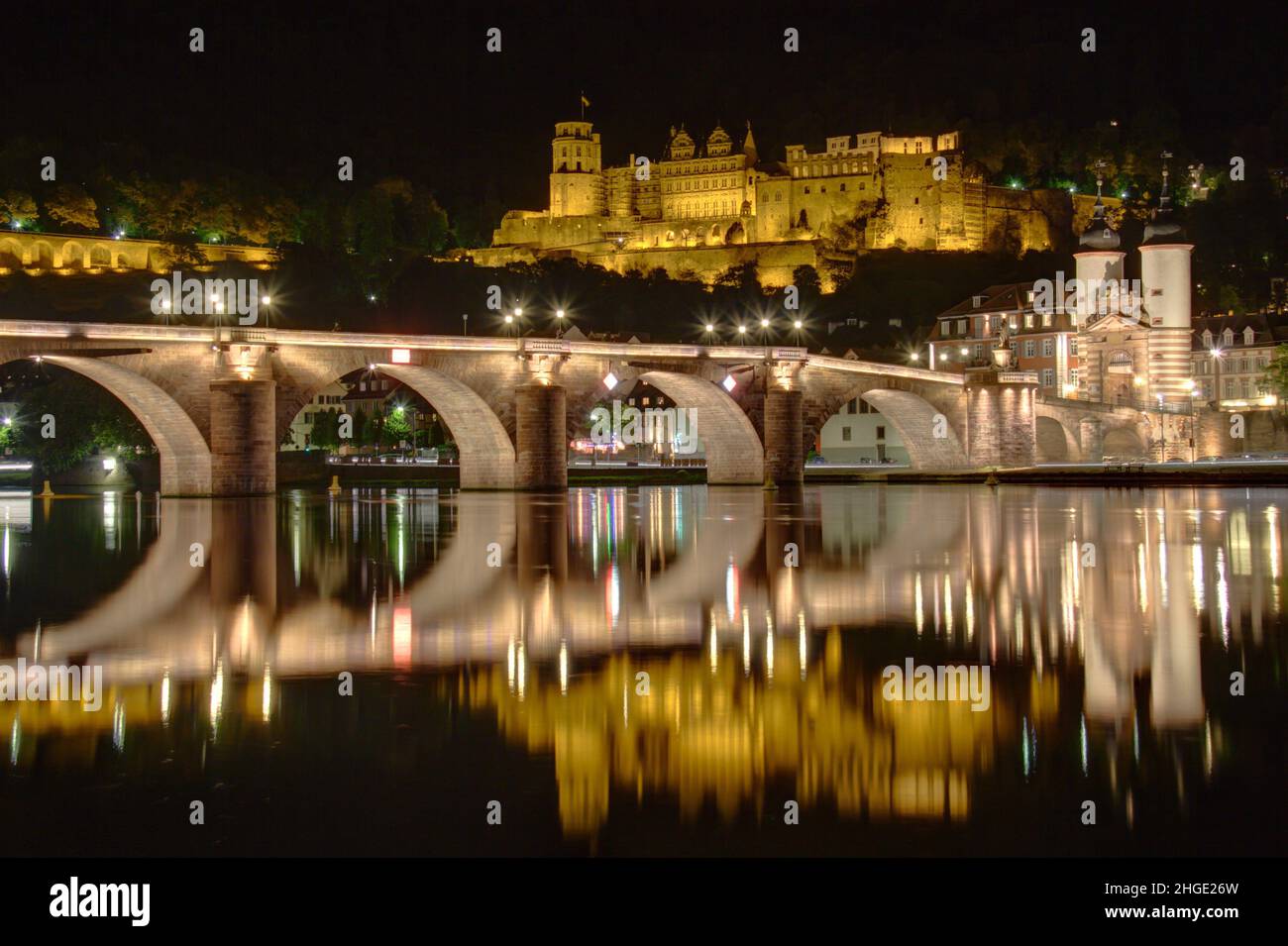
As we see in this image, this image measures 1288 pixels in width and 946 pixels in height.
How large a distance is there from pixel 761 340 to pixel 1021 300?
78.0ft

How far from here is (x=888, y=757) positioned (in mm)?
9508

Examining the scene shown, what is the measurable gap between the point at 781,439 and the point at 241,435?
85.4 feet

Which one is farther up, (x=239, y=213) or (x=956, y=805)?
(x=239, y=213)

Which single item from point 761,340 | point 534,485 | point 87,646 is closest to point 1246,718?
point 87,646

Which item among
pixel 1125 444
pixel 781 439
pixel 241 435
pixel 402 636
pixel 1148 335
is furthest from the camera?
pixel 1125 444

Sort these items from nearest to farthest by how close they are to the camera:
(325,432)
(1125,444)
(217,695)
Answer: (217,695)
(1125,444)
(325,432)

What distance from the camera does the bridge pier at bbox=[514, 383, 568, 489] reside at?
59.7 metres

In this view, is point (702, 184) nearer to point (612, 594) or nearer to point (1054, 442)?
point (1054, 442)

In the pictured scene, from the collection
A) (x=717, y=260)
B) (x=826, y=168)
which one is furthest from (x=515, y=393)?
(x=826, y=168)

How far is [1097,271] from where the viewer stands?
9169 cm

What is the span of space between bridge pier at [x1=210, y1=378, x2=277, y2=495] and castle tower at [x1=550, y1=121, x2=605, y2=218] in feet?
354

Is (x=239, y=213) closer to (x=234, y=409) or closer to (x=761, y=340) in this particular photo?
(x=761, y=340)

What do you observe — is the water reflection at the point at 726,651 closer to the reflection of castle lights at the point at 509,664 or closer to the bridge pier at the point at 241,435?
the reflection of castle lights at the point at 509,664
